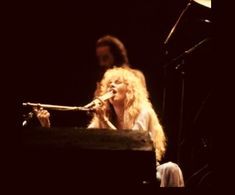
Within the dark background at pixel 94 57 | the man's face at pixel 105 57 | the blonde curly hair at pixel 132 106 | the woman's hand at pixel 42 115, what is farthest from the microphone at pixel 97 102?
the dark background at pixel 94 57

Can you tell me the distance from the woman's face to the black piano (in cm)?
174

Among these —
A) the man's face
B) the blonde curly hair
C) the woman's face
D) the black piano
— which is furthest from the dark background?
the black piano

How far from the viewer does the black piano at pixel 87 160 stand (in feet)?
6.12

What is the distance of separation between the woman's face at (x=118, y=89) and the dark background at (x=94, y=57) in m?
1.21

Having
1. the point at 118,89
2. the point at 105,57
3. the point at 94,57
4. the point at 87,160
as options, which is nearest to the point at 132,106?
the point at 118,89

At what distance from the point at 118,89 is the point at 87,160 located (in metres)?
1.83

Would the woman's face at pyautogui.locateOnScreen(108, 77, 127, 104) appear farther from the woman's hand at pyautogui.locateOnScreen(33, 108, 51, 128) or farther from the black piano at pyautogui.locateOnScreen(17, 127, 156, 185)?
the black piano at pyautogui.locateOnScreen(17, 127, 156, 185)

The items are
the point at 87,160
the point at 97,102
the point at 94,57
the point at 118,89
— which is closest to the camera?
the point at 87,160

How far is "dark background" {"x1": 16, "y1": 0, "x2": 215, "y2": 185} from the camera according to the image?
16.1 feet

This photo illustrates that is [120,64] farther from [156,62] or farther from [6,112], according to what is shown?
[6,112]

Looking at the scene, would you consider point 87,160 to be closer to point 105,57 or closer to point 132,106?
point 132,106

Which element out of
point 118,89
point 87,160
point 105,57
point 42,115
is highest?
point 105,57

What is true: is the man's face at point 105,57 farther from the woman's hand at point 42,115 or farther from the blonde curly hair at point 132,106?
the woman's hand at point 42,115

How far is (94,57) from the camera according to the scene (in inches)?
206
